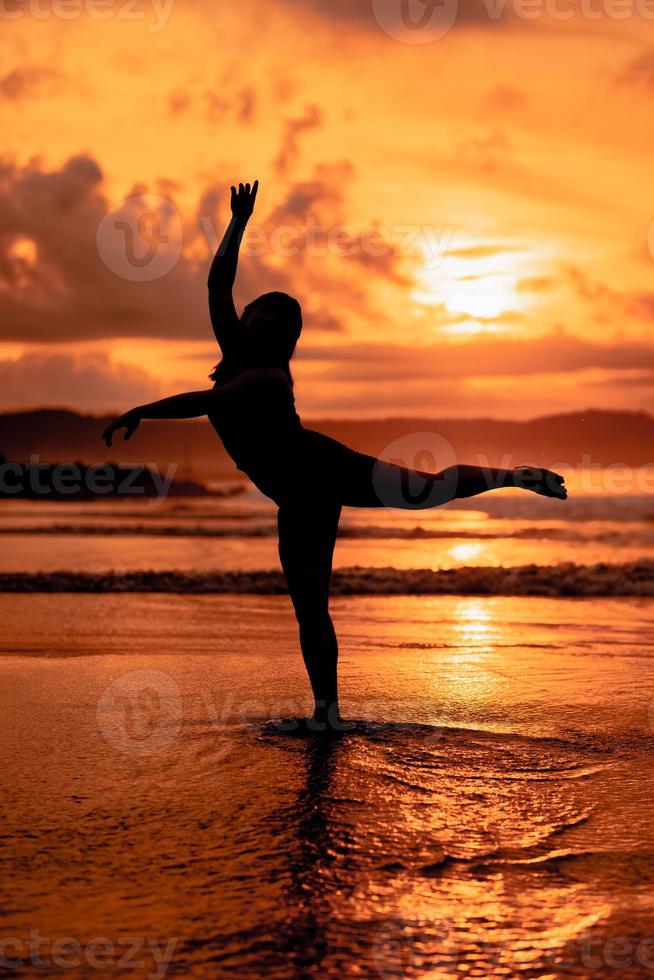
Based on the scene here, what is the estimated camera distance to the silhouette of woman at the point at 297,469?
15.0 ft

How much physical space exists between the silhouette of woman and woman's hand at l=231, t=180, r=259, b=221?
13.7 inches

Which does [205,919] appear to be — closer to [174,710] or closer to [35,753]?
[35,753]

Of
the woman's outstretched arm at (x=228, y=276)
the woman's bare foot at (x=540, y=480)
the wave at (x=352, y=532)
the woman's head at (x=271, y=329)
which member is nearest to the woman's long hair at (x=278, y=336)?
the woman's head at (x=271, y=329)

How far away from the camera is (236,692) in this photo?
5.77 m

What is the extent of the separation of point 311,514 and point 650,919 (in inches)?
99.4

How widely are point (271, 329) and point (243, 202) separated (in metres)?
0.84

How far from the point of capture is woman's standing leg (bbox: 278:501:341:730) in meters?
4.81

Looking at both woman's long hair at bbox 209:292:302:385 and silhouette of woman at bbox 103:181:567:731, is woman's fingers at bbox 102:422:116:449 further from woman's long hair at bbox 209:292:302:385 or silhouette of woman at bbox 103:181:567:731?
woman's long hair at bbox 209:292:302:385

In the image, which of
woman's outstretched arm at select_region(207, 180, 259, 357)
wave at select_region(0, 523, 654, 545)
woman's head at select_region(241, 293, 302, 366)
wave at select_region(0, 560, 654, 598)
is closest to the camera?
woman's head at select_region(241, 293, 302, 366)

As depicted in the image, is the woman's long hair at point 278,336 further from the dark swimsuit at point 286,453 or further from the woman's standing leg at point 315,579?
the woman's standing leg at point 315,579

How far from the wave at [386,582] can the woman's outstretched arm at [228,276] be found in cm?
809

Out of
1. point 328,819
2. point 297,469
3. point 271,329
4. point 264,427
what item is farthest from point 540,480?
point 328,819

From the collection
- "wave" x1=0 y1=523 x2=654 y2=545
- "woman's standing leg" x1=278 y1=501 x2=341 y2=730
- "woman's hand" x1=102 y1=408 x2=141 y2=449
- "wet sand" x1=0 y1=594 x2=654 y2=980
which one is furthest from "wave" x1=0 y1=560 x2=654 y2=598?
"wave" x1=0 y1=523 x2=654 y2=545

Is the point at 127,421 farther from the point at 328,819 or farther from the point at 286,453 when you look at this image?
the point at 328,819
